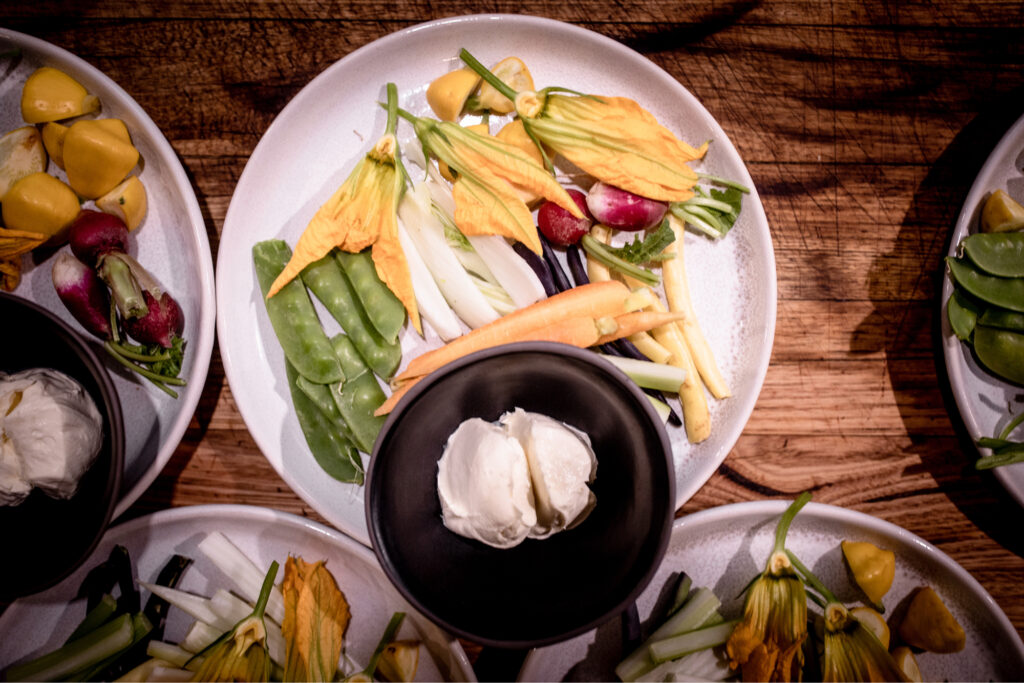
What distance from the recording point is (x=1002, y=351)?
1279 mm

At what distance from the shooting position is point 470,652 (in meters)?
1.41

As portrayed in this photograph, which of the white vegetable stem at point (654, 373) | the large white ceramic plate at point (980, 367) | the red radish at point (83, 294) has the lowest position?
the large white ceramic plate at point (980, 367)

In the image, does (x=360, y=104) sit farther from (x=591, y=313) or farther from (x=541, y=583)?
(x=541, y=583)

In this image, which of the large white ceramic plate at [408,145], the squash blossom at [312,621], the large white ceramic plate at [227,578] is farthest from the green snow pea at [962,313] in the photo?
the squash blossom at [312,621]

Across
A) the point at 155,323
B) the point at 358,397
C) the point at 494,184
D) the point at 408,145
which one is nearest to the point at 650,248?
the point at 494,184

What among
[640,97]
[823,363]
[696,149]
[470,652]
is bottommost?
[470,652]

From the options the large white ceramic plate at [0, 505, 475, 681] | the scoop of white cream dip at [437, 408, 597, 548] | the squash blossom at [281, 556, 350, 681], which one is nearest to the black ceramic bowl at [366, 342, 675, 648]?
the scoop of white cream dip at [437, 408, 597, 548]

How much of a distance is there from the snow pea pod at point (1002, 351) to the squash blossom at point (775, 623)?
512 mm

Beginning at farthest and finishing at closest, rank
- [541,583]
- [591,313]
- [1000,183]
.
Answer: [1000,183] < [591,313] < [541,583]

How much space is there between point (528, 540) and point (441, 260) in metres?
0.63

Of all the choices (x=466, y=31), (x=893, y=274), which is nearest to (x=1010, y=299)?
(x=893, y=274)

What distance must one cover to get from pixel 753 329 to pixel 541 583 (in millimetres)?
723

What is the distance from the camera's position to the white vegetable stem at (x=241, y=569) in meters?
1.33

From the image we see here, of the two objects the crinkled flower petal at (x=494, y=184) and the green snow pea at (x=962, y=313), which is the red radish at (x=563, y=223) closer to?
the crinkled flower petal at (x=494, y=184)
